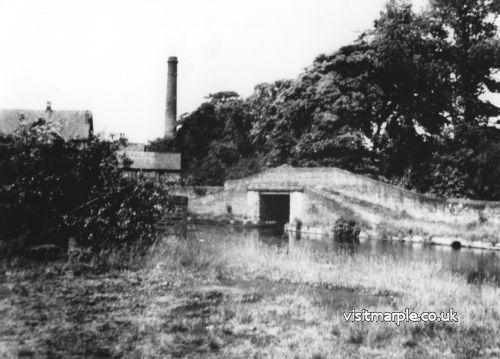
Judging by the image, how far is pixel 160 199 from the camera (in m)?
11.9

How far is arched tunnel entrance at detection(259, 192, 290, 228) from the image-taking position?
3244 centimetres

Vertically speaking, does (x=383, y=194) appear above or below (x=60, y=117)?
below

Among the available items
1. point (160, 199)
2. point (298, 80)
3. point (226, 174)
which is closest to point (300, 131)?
point (298, 80)

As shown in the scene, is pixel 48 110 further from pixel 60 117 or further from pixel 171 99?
pixel 171 99

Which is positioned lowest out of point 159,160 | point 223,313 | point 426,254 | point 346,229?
point 426,254

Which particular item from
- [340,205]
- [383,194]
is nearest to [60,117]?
[340,205]

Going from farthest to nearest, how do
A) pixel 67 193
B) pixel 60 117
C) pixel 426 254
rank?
pixel 60 117 < pixel 426 254 < pixel 67 193

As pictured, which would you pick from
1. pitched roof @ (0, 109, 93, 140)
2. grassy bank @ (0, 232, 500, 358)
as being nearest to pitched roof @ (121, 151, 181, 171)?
pitched roof @ (0, 109, 93, 140)

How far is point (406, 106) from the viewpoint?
3275cm

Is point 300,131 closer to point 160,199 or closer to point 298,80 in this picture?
point 298,80

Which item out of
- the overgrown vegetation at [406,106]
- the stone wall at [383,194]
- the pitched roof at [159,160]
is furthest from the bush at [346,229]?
the pitched roof at [159,160]

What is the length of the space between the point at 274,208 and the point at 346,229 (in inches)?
346

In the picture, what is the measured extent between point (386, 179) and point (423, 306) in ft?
83.9

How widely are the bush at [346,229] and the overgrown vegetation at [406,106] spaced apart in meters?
5.77
